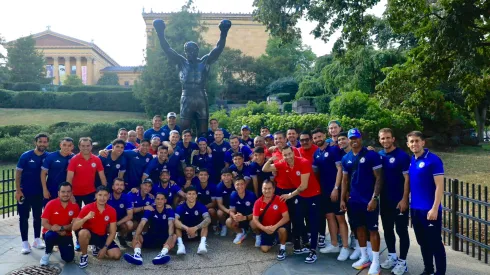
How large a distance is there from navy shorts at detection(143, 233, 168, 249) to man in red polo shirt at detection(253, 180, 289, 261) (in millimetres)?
1455

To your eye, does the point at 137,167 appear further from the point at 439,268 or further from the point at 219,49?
the point at 439,268

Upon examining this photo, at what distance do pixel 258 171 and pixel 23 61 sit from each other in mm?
43458

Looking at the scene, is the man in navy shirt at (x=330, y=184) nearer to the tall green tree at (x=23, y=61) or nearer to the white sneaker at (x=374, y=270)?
the white sneaker at (x=374, y=270)

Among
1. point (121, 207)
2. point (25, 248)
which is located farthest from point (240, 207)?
point (25, 248)

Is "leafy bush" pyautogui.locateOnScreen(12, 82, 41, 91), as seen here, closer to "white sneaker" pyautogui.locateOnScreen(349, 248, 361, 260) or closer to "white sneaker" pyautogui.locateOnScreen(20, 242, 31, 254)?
"white sneaker" pyautogui.locateOnScreen(20, 242, 31, 254)

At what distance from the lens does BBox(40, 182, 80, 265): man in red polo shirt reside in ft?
17.4

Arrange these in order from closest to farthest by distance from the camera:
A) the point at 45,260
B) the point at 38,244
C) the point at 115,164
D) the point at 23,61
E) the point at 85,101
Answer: the point at 45,260 → the point at 38,244 → the point at 115,164 → the point at 85,101 → the point at 23,61

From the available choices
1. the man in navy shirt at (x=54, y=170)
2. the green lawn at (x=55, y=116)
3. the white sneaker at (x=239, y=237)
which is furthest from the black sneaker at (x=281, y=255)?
the green lawn at (x=55, y=116)

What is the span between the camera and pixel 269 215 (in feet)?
18.9

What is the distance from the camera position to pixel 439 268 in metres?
4.49

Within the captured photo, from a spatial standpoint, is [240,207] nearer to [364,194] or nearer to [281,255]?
[281,255]

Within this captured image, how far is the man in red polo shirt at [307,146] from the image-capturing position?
5922mm

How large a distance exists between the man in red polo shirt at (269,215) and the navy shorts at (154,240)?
57.3 inches

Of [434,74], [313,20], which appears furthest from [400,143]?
[313,20]
